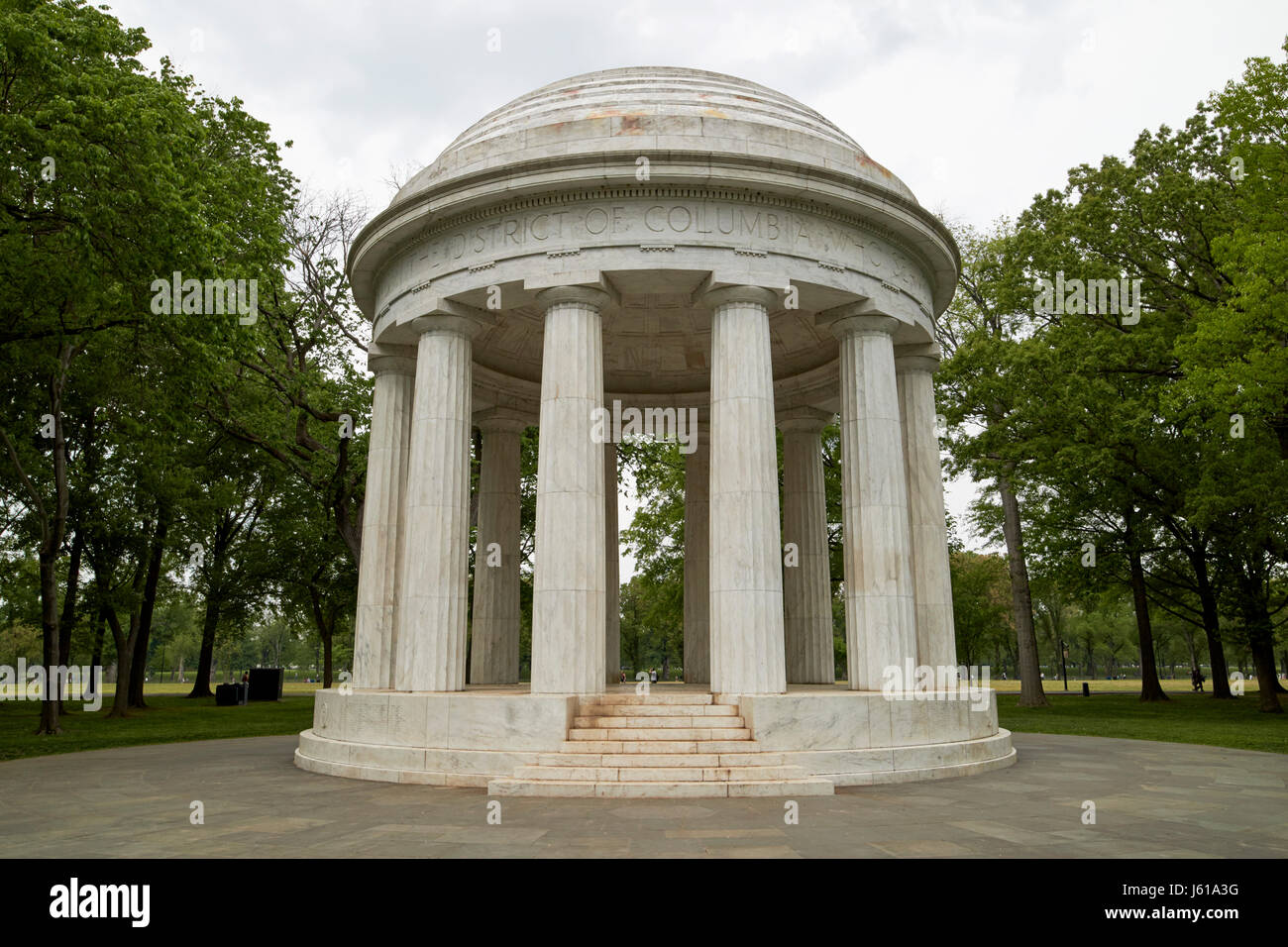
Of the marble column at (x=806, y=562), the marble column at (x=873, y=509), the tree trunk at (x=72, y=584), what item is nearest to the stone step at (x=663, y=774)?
the marble column at (x=873, y=509)

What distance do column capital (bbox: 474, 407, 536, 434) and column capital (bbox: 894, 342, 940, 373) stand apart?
14.7 meters

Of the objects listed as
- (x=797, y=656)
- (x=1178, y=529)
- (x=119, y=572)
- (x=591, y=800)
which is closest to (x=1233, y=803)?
(x=591, y=800)

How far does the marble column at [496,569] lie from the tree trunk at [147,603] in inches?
1012

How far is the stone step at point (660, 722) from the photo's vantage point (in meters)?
18.9

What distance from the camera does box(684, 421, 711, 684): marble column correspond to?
107 ft

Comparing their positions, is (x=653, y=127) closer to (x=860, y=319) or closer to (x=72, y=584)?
(x=860, y=319)

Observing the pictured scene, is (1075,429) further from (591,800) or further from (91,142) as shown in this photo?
(91,142)

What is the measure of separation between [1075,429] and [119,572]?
52.0 m

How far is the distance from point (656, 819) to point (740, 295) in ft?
43.1

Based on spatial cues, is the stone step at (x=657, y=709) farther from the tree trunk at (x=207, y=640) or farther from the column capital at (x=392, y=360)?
the tree trunk at (x=207, y=640)

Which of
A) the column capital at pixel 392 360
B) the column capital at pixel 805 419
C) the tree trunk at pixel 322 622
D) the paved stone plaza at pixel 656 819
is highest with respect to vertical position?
the column capital at pixel 392 360

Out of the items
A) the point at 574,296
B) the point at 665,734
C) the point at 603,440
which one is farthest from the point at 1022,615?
the point at 574,296

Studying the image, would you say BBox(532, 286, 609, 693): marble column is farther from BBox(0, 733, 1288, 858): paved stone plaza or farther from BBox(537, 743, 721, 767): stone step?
BBox(0, 733, 1288, 858): paved stone plaza

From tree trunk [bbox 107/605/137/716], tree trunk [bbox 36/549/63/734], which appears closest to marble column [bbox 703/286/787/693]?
tree trunk [bbox 36/549/63/734]
